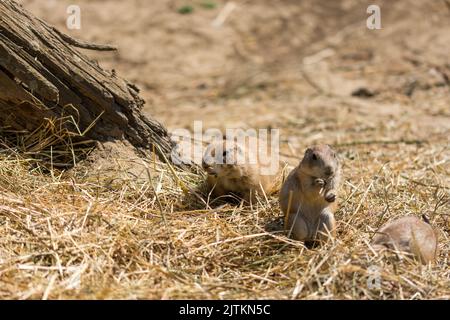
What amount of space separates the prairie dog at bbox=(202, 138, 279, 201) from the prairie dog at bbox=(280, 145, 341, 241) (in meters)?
0.69

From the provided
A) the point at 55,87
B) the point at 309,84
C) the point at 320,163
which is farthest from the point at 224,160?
the point at 309,84

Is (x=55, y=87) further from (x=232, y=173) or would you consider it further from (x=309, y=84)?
(x=309, y=84)

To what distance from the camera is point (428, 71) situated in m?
10.6

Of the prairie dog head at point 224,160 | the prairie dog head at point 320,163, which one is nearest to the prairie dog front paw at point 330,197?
the prairie dog head at point 320,163

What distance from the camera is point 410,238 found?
4.59m

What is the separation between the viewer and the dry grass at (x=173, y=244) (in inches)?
165

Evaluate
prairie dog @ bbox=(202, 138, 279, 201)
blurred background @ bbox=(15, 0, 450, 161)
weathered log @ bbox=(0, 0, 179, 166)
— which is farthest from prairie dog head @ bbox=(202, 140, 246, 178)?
blurred background @ bbox=(15, 0, 450, 161)

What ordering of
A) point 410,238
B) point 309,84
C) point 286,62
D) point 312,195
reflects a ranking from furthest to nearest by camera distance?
point 286,62, point 309,84, point 312,195, point 410,238

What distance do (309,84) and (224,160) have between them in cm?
538

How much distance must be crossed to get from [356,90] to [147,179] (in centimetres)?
531

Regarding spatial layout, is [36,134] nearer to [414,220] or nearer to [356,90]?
[414,220]

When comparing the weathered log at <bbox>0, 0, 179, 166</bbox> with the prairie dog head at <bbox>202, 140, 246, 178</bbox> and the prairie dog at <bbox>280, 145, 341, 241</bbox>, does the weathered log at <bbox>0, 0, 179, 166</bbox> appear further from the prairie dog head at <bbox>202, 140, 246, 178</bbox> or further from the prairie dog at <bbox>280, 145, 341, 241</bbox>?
the prairie dog at <bbox>280, 145, 341, 241</bbox>

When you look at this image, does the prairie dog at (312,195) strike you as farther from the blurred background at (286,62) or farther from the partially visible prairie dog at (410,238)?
the blurred background at (286,62)

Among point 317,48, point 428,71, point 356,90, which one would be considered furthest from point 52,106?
point 317,48
